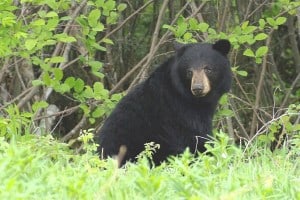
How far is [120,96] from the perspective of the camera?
902 centimetres

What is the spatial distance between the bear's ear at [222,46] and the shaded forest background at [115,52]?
0.53m

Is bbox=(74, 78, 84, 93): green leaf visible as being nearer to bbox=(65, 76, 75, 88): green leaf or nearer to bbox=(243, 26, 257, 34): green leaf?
bbox=(65, 76, 75, 88): green leaf

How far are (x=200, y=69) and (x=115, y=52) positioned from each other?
12.3 feet

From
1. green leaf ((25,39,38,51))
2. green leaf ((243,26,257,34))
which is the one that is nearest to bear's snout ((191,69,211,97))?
green leaf ((243,26,257,34))

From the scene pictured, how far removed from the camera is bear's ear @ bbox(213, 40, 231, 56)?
8094 mm

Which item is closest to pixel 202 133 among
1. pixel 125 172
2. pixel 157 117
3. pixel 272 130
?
pixel 157 117

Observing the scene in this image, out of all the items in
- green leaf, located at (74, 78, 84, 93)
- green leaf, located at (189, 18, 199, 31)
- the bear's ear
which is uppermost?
green leaf, located at (189, 18, 199, 31)

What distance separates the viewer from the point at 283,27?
12.8 m

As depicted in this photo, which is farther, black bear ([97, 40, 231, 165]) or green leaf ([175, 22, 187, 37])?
green leaf ([175, 22, 187, 37])

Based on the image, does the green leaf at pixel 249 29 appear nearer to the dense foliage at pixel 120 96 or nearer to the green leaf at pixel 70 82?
the dense foliage at pixel 120 96

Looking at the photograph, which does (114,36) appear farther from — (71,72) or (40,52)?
(40,52)

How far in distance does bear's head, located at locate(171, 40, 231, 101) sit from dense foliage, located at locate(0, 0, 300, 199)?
610mm

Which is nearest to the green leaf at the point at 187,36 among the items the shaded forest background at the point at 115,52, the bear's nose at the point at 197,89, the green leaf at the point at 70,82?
the shaded forest background at the point at 115,52

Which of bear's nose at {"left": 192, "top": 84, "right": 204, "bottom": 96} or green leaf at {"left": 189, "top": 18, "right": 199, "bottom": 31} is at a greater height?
green leaf at {"left": 189, "top": 18, "right": 199, "bottom": 31}
